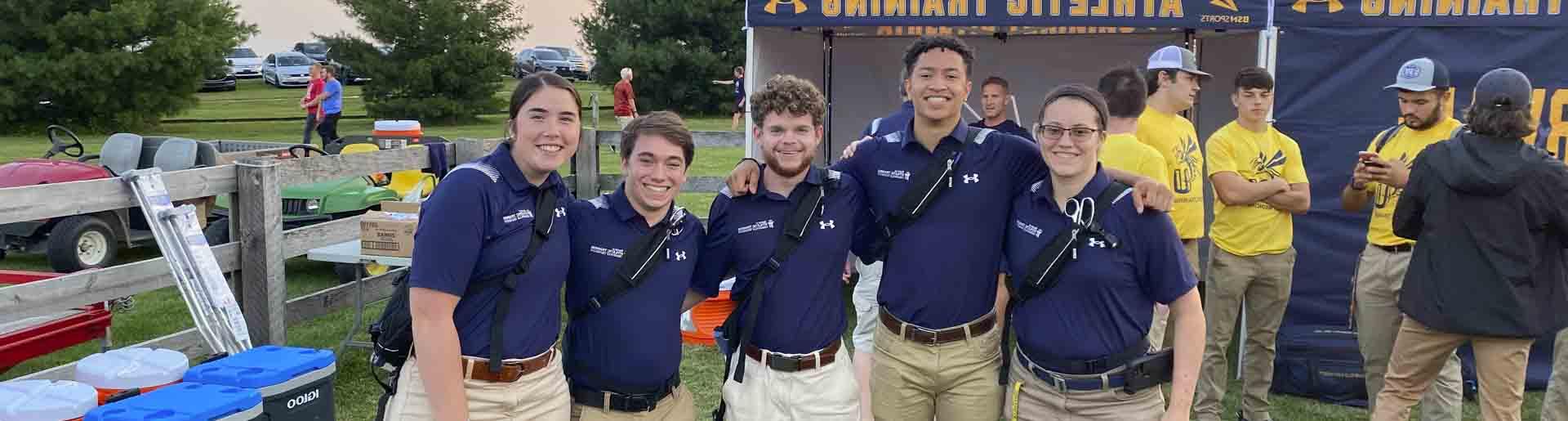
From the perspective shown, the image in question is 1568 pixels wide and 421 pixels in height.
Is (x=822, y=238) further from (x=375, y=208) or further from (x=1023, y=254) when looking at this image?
(x=375, y=208)

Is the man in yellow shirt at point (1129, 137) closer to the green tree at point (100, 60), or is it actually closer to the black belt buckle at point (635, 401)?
the black belt buckle at point (635, 401)

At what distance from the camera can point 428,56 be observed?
31188 mm

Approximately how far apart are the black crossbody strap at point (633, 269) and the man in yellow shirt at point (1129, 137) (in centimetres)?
224

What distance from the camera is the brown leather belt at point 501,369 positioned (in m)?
2.82

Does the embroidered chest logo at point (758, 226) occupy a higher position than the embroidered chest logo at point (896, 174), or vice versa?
the embroidered chest logo at point (896, 174)

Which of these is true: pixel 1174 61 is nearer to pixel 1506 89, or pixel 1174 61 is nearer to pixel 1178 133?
pixel 1178 133

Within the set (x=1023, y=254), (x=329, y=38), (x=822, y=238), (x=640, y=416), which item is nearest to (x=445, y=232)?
(x=640, y=416)

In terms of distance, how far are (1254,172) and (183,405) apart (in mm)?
4404

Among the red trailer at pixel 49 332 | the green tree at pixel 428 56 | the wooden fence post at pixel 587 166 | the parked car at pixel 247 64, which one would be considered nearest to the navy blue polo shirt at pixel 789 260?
the red trailer at pixel 49 332

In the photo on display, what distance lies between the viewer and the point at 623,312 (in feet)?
9.71

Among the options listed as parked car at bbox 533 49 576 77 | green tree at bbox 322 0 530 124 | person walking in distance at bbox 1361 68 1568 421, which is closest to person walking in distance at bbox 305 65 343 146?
green tree at bbox 322 0 530 124

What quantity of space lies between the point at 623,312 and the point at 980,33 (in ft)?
23.4

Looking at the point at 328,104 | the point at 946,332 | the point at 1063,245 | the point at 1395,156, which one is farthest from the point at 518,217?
the point at 328,104

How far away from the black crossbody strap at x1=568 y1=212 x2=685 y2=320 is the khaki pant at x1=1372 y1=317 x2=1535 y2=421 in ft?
10.00
